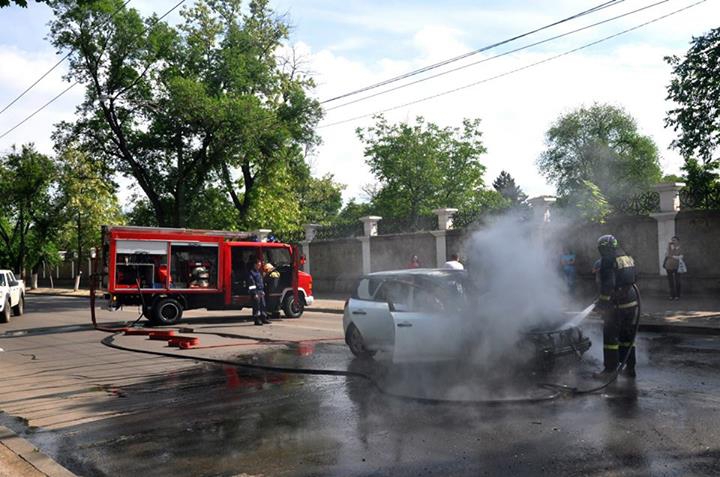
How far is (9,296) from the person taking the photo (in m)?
21.2

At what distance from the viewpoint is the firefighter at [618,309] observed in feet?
26.0

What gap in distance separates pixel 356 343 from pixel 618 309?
4078 mm

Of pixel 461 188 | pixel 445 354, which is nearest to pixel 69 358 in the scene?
pixel 445 354

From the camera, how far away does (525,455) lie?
198 inches

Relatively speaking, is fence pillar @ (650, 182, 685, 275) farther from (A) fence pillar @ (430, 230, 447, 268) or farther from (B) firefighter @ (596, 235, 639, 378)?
(B) firefighter @ (596, 235, 639, 378)

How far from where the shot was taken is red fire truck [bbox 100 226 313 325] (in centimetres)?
1758

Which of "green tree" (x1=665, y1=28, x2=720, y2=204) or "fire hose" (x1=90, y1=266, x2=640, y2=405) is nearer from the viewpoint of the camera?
"fire hose" (x1=90, y1=266, x2=640, y2=405)

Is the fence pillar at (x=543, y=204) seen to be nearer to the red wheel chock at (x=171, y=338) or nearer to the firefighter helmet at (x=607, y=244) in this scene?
the firefighter helmet at (x=607, y=244)

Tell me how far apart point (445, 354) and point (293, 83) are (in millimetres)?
28829

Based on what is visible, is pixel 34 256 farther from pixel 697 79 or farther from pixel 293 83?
pixel 697 79

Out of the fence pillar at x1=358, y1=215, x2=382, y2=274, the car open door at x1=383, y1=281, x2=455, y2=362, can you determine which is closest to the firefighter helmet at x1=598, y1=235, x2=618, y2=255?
the car open door at x1=383, y1=281, x2=455, y2=362

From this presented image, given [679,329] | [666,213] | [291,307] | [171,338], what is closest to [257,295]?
[291,307]

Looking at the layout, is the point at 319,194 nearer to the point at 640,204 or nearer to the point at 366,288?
the point at 640,204

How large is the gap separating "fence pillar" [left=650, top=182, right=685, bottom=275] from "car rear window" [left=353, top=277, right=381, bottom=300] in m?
10.9
